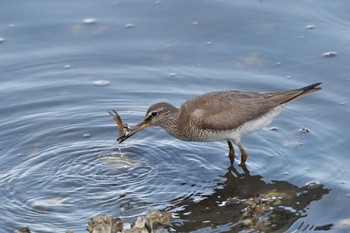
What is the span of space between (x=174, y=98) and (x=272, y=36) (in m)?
2.26

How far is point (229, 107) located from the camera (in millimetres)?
11289

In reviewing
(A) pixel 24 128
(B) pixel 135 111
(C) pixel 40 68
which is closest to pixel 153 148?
(B) pixel 135 111

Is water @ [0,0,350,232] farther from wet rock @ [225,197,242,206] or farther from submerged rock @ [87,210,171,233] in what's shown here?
submerged rock @ [87,210,171,233]

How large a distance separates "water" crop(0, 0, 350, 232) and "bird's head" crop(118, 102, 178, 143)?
399mm

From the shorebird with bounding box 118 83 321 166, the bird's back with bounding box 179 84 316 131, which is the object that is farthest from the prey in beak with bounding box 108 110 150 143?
the bird's back with bounding box 179 84 316 131

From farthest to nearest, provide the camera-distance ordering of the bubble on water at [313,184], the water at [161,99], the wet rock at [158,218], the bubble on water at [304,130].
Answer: the bubble on water at [304,130], the bubble on water at [313,184], the water at [161,99], the wet rock at [158,218]

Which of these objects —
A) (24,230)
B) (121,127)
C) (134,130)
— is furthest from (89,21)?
(24,230)

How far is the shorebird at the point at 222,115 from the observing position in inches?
442

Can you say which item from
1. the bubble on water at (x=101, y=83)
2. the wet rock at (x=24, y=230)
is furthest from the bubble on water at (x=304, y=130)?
the wet rock at (x=24, y=230)

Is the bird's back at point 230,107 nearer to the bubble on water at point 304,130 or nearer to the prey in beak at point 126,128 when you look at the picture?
the prey in beak at point 126,128

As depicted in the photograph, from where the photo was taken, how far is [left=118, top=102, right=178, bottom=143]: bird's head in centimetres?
1129

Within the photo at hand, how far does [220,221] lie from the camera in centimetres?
999

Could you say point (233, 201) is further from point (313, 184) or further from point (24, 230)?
point (24, 230)

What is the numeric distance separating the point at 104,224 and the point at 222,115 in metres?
2.72
